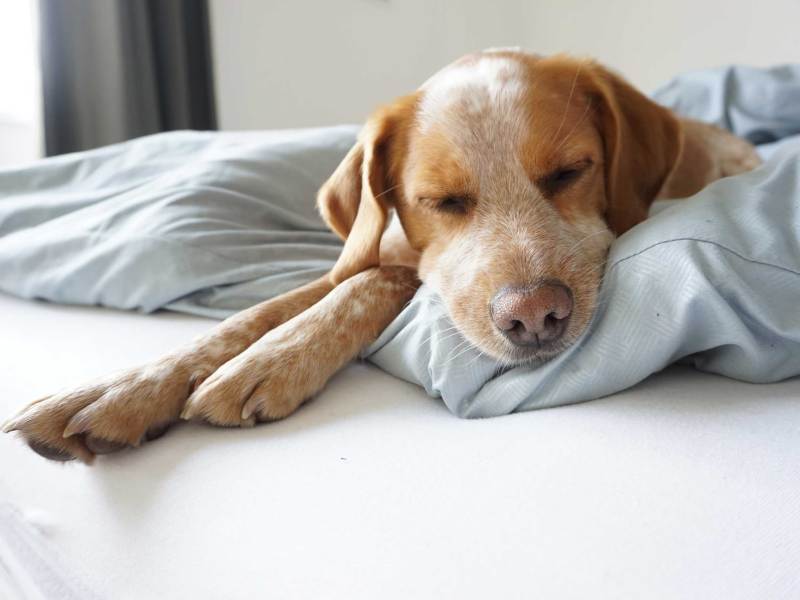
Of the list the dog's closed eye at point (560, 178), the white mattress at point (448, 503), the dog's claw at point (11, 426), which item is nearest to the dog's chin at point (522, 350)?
the white mattress at point (448, 503)

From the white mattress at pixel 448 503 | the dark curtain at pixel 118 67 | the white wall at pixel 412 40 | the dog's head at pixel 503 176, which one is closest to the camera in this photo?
the white mattress at pixel 448 503

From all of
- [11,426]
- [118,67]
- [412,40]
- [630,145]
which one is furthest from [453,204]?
[412,40]

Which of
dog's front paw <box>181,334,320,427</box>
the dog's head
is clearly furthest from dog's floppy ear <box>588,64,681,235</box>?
dog's front paw <box>181,334,320,427</box>

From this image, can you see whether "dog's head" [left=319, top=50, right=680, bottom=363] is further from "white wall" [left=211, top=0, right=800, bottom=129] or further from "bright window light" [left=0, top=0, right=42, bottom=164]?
"white wall" [left=211, top=0, right=800, bottom=129]

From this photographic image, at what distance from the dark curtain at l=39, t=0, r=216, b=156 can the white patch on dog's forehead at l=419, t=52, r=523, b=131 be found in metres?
2.28

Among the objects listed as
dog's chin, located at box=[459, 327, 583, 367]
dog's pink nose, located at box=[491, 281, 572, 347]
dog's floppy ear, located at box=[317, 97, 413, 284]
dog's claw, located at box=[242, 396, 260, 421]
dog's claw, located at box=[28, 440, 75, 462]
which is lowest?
dog's claw, located at box=[28, 440, 75, 462]

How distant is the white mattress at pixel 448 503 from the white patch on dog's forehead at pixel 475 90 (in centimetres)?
57

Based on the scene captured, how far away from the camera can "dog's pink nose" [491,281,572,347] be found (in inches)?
37.5

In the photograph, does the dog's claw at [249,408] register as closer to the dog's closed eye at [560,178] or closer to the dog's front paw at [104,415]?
the dog's front paw at [104,415]

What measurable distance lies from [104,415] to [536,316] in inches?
22.7

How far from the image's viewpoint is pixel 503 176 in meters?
1.20

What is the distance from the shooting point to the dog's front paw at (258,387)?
907mm

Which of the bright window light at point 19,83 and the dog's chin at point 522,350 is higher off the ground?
the bright window light at point 19,83

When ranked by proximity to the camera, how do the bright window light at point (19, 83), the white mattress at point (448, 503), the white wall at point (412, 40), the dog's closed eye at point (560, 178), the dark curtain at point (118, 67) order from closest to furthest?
the white mattress at point (448, 503) < the dog's closed eye at point (560, 178) < the bright window light at point (19, 83) < the dark curtain at point (118, 67) < the white wall at point (412, 40)
